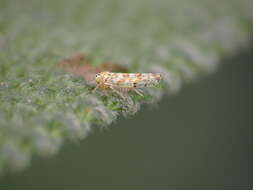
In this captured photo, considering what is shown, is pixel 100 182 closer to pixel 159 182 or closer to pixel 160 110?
pixel 159 182

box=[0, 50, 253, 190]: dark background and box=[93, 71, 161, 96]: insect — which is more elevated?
box=[93, 71, 161, 96]: insect

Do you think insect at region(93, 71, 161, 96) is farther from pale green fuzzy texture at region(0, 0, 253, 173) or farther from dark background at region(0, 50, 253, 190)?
dark background at region(0, 50, 253, 190)

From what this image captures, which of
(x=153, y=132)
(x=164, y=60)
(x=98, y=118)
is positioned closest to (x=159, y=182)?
(x=153, y=132)

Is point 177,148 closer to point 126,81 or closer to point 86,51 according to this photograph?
point 86,51

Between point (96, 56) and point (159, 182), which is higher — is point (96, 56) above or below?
above

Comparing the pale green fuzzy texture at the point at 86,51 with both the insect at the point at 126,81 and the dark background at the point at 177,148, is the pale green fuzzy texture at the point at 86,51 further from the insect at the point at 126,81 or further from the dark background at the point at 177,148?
the dark background at the point at 177,148

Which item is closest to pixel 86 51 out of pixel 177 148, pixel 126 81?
pixel 126 81

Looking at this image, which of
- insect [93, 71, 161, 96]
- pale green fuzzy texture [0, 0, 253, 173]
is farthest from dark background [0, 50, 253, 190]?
insect [93, 71, 161, 96]
